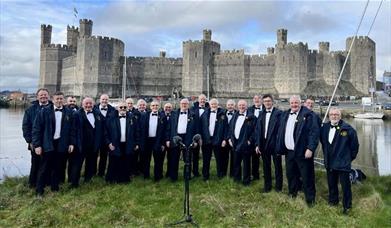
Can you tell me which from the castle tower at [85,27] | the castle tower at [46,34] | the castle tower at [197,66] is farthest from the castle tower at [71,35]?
the castle tower at [197,66]

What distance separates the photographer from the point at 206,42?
207ft

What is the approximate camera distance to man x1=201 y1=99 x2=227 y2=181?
31.5 ft

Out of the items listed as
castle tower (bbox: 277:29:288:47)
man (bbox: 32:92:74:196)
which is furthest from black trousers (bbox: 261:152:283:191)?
castle tower (bbox: 277:29:288:47)

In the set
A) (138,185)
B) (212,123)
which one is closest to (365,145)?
(212,123)

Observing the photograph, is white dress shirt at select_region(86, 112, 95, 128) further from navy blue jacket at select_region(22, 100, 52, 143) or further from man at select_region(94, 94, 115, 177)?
navy blue jacket at select_region(22, 100, 52, 143)

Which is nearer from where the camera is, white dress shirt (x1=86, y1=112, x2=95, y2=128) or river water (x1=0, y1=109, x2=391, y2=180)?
white dress shirt (x1=86, y1=112, x2=95, y2=128)

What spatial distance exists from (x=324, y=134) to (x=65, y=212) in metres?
4.77

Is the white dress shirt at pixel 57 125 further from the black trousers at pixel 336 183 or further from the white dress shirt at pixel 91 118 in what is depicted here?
the black trousers at pixel 336 183

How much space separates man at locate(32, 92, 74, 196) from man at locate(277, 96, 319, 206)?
421 cm

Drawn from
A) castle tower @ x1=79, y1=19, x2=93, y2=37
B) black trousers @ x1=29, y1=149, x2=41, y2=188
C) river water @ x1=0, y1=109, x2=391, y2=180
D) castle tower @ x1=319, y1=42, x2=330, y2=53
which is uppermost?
castle tower @ x1=79, y1=19, x2=93, y2=37

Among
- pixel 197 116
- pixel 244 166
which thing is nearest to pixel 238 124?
pixel 244 166

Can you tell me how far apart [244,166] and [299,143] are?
1.75m

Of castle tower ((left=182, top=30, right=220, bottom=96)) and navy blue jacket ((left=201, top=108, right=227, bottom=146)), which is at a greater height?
castle tower ((left=182, top=30, right=220, bottom=96))

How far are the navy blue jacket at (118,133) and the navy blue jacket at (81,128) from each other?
13 cm
